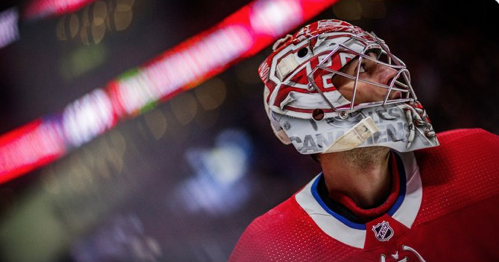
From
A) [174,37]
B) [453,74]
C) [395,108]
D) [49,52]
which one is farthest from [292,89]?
[49,52]

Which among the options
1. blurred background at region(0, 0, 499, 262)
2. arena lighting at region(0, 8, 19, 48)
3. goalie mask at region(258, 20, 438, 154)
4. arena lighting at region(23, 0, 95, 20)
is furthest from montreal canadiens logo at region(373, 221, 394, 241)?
arena lighting at region(0, 8, 19, 48)

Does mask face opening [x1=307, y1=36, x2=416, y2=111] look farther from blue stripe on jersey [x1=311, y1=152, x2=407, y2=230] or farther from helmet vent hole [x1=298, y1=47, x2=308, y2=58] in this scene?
blue stripe on jersey [x1=311, y1=152, x2=407, y2=230]

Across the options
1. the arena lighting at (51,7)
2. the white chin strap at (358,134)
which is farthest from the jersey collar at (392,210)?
the arena lighting at (51,7)

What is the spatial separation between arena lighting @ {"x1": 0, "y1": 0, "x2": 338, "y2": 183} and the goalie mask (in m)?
0.28

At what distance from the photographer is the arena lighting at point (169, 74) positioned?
1.42 m

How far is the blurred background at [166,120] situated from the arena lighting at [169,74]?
0.4 inches

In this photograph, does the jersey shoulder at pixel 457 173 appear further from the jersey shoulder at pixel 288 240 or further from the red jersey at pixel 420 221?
the jersey shoulder at pixel 288 240

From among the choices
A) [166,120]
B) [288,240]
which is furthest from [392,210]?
[166,120]

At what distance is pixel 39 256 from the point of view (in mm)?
A: 1464

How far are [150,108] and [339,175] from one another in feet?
1.77

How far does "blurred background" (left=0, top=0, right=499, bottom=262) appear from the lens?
4.61ft

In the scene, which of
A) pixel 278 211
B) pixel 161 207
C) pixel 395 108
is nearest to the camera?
pixel 395 108

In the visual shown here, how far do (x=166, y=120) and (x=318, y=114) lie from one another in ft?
1.52

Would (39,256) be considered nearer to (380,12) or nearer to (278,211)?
(278,211)
